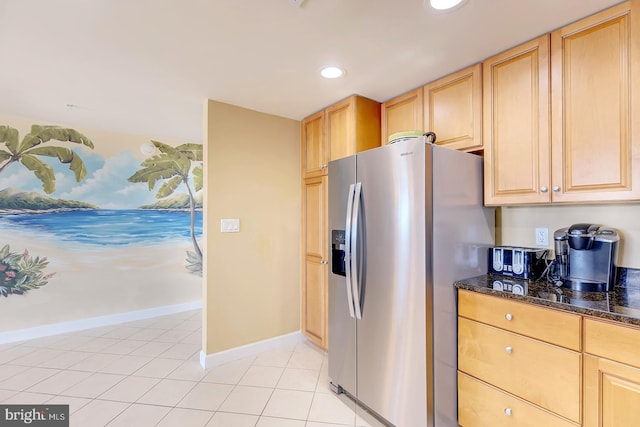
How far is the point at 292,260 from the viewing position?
9.67ft

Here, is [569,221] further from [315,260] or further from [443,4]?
[315,260]

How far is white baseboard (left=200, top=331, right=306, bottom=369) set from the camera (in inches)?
96.9

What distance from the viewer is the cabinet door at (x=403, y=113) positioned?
7.10 ft

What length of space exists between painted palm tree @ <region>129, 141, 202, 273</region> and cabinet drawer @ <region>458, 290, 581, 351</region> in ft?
11.3

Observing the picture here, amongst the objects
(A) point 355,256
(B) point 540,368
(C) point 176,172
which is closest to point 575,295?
(B) point 540,368

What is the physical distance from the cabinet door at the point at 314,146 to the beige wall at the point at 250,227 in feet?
0.32

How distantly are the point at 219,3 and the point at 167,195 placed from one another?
117 inches

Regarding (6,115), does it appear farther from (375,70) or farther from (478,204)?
(478,204)

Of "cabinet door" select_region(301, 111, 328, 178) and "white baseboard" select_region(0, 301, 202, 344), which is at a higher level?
"cabinet door" select_region(301, 111, 328, 178)

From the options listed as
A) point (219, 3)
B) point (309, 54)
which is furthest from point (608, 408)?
point (219, 3)

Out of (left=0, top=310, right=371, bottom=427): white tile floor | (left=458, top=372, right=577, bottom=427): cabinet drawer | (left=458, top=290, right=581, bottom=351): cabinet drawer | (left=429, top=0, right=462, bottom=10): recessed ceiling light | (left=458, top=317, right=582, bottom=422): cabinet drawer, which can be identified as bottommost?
(left=0, top=310, right=371, bottom=427): white tile floor

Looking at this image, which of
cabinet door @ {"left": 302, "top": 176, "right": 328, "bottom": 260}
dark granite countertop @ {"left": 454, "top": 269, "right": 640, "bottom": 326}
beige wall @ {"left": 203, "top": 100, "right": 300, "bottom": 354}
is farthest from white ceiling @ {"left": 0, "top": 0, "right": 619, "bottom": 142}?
dark granite countertop @ {"left": 454, "top": 269, "right": 640, "bottom": 326}

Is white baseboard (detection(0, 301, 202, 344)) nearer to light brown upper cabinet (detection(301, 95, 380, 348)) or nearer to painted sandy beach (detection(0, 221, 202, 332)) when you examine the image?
painted sandy beach (detection(0, 221, 202, 332))

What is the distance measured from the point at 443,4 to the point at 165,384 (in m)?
2.96
